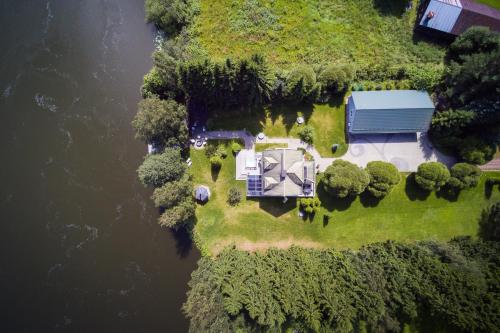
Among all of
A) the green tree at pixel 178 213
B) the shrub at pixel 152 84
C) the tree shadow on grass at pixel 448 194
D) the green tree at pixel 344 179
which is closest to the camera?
the green tree at pixel 178 213

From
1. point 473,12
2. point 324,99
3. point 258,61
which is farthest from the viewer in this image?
point 324,99

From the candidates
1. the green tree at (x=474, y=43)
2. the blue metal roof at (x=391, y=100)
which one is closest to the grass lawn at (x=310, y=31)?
the green tree at (x=474, y=43)

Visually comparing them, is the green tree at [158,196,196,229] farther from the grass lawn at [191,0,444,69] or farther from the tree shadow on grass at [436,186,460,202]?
the tree shadow on grass at [436,186,460,202]

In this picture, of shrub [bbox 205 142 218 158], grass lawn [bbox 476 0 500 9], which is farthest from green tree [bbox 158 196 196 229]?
grass lawn [bbox 476 0 500 9]

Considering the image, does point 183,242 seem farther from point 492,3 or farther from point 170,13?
point 492,3

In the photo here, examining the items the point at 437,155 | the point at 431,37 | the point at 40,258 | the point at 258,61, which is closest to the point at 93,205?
the point at 40,258

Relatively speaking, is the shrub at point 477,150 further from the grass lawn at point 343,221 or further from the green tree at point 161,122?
the green tree at point 161,122

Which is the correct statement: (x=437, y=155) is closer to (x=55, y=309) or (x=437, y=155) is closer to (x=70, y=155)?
(x=70, y=155)
